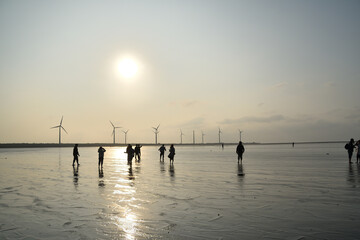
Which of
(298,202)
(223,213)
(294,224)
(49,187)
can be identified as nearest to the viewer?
(294,224)

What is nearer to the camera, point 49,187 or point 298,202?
point 298,202

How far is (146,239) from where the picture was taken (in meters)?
6.40

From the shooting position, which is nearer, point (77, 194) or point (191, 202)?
point (191, 202)

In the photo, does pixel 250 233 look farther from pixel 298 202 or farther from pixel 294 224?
pixel 298 202

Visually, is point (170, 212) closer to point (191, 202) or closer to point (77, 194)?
point (191, 202)

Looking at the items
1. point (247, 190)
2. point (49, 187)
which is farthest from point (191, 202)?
point (49, 187)

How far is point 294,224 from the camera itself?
7426 millimetres

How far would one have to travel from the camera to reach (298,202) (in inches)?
400

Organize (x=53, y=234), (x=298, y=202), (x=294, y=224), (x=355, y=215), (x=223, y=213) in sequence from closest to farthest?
(x=53, y=234), (x=294, y=224), (x=355, y=215), (x=223, y=213), (x=298, y=202)

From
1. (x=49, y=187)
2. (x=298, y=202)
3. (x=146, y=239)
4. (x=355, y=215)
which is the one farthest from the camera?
(x=49, y=187)

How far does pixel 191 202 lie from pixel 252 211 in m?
2.35

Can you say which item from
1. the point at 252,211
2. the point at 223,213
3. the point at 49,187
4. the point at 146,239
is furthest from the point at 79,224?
the point at 49,187

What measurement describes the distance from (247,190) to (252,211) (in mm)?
4017

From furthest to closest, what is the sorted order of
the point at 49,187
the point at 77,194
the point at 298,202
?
the point at 49,187 < the point at 77,194 < the point at 298,202
